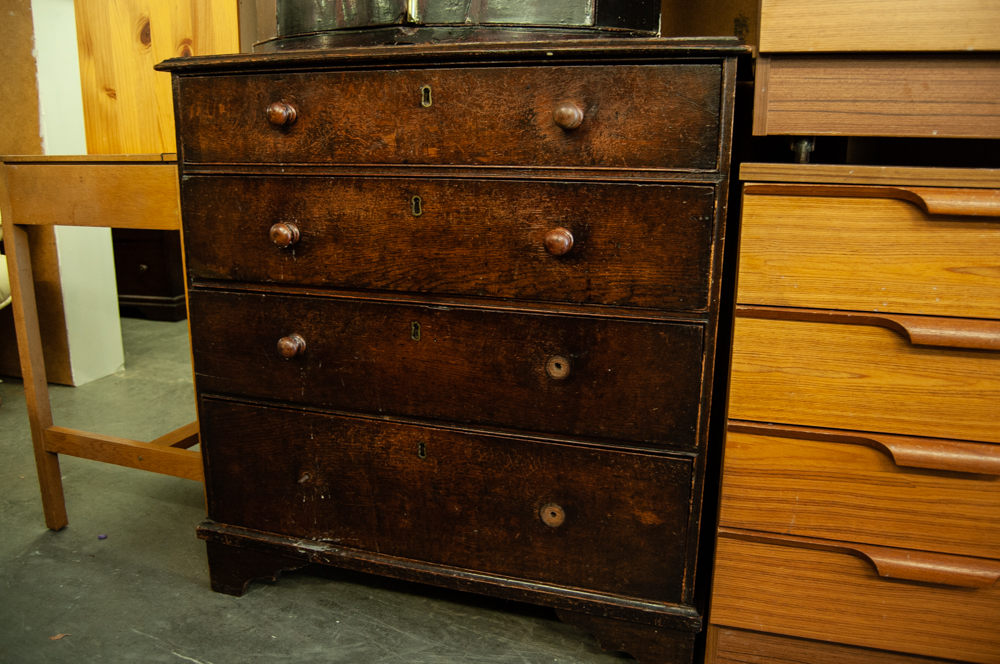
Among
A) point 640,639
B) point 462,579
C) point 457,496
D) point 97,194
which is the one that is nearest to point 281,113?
point 97,194

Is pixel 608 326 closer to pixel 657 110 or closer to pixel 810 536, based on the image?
pixel 657 110

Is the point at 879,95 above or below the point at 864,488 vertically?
above

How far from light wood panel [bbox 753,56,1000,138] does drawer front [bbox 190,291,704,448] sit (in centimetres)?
35

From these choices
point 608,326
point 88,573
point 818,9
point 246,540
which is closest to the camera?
point 818,9

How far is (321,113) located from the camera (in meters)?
1.20

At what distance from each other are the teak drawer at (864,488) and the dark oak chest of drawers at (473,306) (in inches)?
3.6

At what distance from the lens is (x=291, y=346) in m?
1.28

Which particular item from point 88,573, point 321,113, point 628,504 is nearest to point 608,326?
point 628,504

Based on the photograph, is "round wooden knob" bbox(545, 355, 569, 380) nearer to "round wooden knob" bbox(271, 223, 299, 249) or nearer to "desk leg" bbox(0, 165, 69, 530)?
"round wooden knob" bbox(271, 223, 299, 249)

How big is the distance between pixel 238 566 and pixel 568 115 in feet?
3.71

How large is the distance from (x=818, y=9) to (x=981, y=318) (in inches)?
19.8

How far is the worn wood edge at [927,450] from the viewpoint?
103 cm

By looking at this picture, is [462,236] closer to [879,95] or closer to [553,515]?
[553,515]

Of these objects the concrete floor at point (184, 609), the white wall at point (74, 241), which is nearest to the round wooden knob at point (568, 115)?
the concrete floor at point (184, 609)
